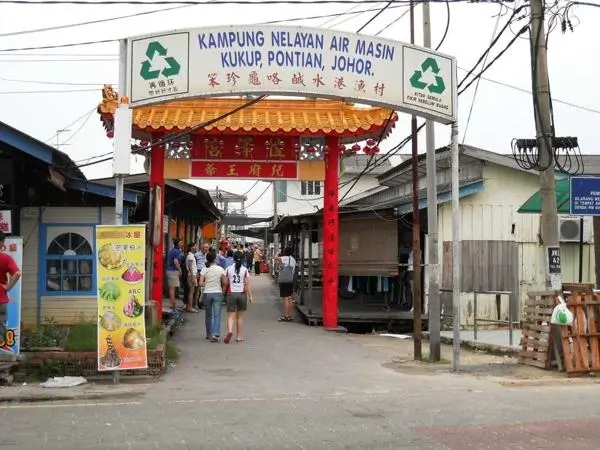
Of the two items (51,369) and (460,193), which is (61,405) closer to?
(51,369)

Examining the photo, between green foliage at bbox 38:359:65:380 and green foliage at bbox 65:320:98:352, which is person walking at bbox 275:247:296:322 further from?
green foliage at bbox 38:359:65:380

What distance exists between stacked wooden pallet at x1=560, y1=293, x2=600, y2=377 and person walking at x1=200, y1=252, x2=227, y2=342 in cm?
626

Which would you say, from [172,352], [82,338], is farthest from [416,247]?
[82,338]

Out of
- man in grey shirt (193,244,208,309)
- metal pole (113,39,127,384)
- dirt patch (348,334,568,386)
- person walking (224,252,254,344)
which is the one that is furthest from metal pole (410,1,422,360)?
man in grey shirt (193,244,208,309)

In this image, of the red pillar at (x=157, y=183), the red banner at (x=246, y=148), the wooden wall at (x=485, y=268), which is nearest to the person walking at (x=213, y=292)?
the red pillar at (x=157, y=183)

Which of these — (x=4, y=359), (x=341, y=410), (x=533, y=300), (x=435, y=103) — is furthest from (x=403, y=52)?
(x=4, y=359)

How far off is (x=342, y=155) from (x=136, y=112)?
4756mm

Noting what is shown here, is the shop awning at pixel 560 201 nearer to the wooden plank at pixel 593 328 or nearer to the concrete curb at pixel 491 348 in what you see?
the concrete curb at pixel 491 348

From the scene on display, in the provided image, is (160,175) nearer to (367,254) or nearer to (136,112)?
(136,112)

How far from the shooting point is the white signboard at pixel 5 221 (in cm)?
1170

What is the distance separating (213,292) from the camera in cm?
1369

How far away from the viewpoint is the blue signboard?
1155 centimetres

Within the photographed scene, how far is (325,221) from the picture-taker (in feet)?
52.6

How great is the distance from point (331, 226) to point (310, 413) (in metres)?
8.21
